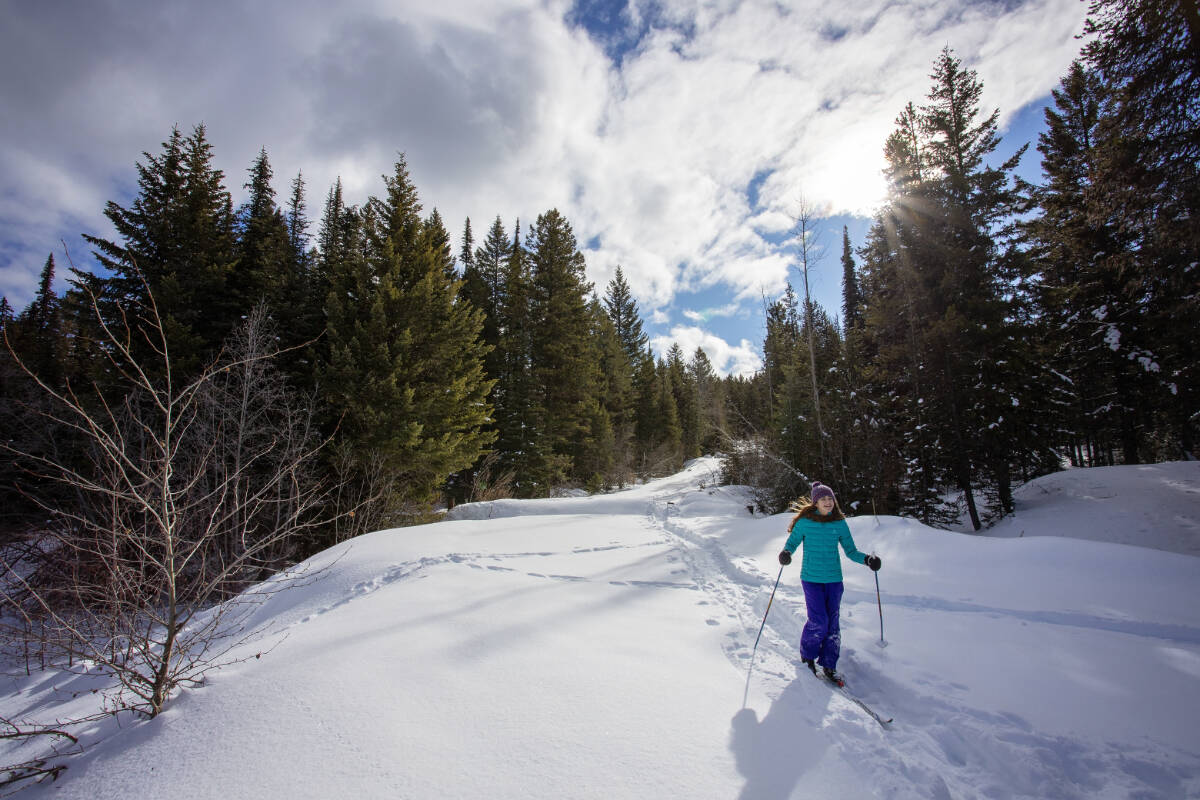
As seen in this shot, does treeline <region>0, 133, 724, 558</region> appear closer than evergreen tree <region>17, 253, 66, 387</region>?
Yes

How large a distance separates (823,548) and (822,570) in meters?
0.22

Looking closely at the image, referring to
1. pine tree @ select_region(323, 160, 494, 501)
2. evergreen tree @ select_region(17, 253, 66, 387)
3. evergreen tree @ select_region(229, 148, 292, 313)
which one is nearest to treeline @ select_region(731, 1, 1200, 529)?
pine tree @ select_region(323, 160, 494, 501)

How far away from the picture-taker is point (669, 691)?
334 centimetres

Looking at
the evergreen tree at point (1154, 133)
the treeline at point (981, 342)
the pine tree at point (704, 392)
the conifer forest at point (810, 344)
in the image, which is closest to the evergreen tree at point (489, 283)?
the conifer forest at point (810, 344)

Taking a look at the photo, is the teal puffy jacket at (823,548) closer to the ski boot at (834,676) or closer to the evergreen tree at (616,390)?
the ski boot at (834,676)

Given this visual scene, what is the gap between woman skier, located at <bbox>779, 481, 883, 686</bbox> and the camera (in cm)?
414

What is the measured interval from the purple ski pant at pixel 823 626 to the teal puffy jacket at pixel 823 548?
0.10 m

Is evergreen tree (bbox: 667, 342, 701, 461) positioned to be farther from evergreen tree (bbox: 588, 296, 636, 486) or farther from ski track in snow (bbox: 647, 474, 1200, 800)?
ski track in snow (bbox: 647, 474, 1200, 800)

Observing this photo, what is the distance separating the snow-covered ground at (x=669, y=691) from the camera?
2.42 metres

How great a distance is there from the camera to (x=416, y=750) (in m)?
2.48

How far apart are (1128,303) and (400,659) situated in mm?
21050

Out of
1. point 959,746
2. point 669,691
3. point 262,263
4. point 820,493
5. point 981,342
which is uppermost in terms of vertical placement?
point 262,263

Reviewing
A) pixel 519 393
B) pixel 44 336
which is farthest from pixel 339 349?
pixel 44 336

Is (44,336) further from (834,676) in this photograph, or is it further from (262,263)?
(834,676)
